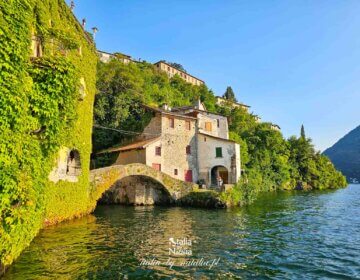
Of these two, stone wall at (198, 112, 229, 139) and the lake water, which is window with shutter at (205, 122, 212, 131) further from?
the lake water

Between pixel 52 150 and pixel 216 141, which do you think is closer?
pixel 52 150

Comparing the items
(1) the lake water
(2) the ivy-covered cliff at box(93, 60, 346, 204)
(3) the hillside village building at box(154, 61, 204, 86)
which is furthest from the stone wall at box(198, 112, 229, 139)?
(3) the hillside village building at box(154, 61, 204, 86)

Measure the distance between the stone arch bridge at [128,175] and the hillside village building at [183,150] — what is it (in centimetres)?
544

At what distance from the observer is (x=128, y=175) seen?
25.4 m

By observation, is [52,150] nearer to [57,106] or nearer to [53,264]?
[57,106]

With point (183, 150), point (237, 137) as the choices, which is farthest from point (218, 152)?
point (237, 137)

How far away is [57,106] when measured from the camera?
36.9 ft

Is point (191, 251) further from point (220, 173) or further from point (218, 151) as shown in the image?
point (220, 173)

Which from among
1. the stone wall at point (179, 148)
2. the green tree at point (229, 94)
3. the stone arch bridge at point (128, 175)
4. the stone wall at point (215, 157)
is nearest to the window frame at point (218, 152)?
the stone wall at point (215, 157)

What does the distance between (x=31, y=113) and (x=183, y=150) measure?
28.6m

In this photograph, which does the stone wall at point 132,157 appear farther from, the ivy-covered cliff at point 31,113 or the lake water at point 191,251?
the ivy-covered cliff at point 31,113

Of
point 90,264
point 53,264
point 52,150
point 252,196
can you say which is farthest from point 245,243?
point 252,196

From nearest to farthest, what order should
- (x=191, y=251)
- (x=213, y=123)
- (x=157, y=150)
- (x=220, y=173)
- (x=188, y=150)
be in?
(x=191, y=251) → (x=157, y=150) → (x=188, y=150) → (x=220, y=173) → (x=213, y=123)

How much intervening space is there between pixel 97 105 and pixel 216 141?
66.7ft
